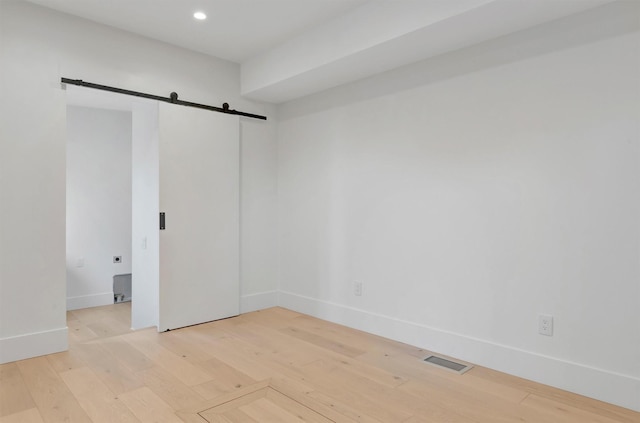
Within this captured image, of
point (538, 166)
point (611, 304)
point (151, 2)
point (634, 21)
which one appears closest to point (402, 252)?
point (538, 166)

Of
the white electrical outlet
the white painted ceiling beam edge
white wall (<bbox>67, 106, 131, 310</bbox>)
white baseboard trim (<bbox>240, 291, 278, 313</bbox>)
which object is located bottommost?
white baseboard trim (<bbox>240, 291, 278, 313</bbox>)

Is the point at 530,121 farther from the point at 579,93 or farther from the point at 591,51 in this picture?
the point at 591,51

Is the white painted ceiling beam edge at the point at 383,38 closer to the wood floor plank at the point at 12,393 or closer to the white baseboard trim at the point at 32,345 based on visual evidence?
the white baseboard trim at the point at 32,345

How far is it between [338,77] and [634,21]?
210 cm

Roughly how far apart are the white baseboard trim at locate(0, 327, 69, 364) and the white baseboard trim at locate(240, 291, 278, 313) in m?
1.63

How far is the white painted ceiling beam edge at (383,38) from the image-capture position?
2.39 metres

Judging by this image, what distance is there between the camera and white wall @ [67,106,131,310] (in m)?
4.74

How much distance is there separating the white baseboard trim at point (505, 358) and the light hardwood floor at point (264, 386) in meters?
0.07

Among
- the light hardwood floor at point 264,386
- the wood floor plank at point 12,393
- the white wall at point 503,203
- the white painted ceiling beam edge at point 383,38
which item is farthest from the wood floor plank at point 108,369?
the white painted ceiling beam edge at point 383,38

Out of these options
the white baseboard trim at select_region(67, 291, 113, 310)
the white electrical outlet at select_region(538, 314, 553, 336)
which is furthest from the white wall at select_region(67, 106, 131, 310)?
the white electrical outlet at select_region(538, 314, 553, 336)

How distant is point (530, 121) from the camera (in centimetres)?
264

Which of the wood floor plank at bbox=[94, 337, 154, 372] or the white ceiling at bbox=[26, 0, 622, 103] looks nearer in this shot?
the white ceiling at bbox=[26, 0, 622, 103]

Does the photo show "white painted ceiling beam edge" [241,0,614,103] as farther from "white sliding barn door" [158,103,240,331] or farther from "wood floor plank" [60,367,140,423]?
"wood floor plank" [60,367,140,423]

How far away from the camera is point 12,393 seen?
2.39 m
